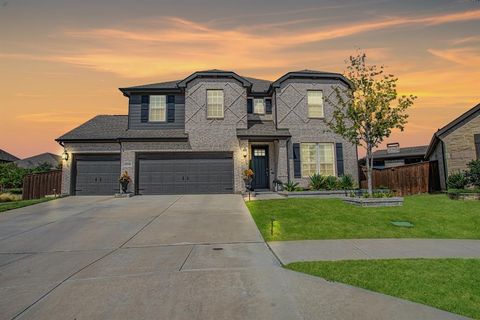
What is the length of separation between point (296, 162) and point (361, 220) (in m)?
8.37

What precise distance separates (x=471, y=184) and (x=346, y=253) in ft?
45.5

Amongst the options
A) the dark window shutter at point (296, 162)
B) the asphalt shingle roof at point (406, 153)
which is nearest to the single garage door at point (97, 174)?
the dark window shutter at point (296, 162)

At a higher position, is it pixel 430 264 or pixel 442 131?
pixel 442 131

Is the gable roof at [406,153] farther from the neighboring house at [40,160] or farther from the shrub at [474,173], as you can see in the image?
the neighboring house at [40,160]

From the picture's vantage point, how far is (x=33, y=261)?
581 cm

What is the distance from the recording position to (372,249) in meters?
6.36

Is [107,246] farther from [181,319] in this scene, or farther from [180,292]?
[181,319]

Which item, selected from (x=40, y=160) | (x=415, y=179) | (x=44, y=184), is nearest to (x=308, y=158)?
(x=415, y=179)

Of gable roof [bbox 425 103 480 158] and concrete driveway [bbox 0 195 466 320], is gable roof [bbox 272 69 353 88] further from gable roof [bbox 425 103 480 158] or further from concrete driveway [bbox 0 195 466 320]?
concrete driveway [bbox 0 195 466 320]

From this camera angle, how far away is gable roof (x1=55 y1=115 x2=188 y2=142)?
17094mm

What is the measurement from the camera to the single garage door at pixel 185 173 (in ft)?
56.4

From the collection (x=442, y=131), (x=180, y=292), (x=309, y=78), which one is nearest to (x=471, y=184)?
(x=442, y=131)

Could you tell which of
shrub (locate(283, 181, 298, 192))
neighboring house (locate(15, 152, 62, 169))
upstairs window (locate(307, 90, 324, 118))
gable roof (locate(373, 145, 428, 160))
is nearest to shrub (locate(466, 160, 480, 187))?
upstairs window (locate(307, 90, 324, 118))

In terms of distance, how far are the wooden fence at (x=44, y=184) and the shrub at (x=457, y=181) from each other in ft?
79.2
